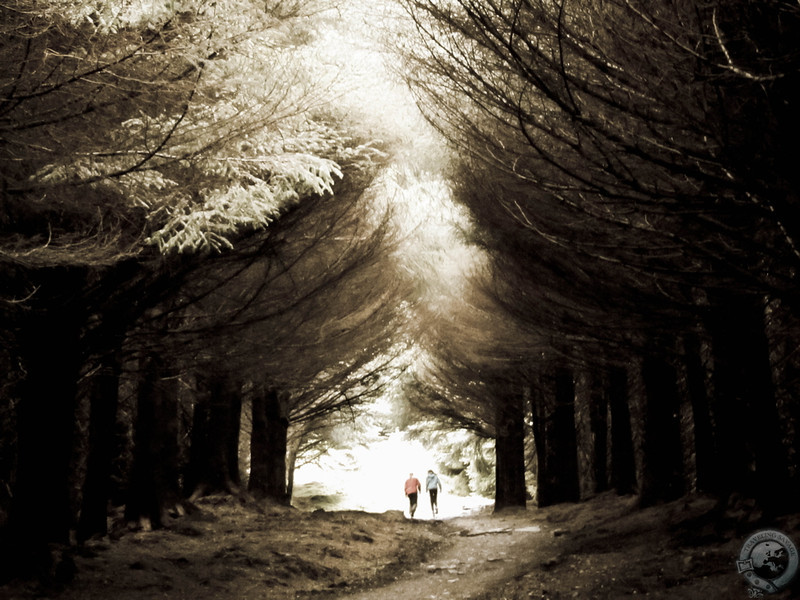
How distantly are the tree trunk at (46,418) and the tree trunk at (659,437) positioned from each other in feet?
23.7

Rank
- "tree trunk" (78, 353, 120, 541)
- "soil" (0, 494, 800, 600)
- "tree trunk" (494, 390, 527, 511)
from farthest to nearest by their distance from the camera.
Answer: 1. "tree trunk" (494, 390, 527, 511)
2. "tree trunk" (78, 353, 120, 541)
3. "soil" (0, 494, 800, 600)

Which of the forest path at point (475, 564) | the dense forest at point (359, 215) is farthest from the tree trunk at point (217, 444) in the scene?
the forest path at point (475, 564)

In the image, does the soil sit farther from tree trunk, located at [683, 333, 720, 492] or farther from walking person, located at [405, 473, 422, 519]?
walking person, located at [405, 473, 422, 519]

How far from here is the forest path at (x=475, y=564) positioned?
7.57 m

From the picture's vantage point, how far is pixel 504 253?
350 inches

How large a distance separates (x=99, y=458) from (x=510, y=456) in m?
11.7

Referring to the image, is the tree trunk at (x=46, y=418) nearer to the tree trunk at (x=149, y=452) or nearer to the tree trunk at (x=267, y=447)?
the tree trunk at (x=149, y=452)

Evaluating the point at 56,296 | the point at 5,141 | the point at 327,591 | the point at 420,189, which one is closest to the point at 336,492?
the point at 420,189

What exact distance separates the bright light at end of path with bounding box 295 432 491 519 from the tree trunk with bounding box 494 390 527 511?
488 centimetres

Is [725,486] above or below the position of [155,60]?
below

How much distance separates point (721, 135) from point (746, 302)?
2871mm

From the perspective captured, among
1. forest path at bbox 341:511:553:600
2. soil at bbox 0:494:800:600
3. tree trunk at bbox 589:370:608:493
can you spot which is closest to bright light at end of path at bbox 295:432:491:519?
tree trunk at bbox 589:370:608:493

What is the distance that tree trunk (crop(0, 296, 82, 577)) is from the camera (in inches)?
251

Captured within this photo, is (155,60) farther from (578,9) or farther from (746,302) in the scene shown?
(746,302)
